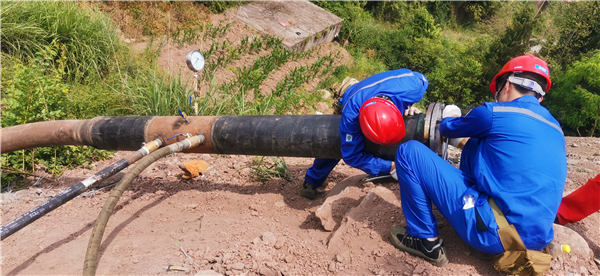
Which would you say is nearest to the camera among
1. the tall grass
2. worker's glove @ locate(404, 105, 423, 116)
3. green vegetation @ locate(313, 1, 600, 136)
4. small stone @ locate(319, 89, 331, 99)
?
worker's glove @ locate(404, 105, 423, 116)

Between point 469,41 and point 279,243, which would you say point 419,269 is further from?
point 469,41

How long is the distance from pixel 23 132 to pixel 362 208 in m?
3.34

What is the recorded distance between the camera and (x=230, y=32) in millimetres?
8164

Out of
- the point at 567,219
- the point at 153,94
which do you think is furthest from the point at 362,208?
the point at 153,94

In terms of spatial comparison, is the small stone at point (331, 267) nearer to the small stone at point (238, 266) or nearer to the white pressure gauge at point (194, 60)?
the small stone at point (238, 266)

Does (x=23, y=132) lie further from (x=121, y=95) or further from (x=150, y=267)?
(x=150, y=267)

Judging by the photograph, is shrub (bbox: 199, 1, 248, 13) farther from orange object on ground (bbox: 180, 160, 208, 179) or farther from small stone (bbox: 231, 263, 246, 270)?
small stone (bbox: 231, 263, 246, 270)

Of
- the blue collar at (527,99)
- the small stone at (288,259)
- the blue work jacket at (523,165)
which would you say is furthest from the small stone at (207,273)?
the blue collar at (527,99)

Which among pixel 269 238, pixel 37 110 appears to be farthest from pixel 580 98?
pixel 37 110

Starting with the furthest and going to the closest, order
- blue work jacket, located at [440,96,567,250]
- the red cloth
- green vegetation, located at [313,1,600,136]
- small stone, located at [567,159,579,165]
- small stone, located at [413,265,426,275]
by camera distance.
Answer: green vegetation, located at [313,1,600,136] → small stone, located at [567,159,579,165] → the red cloth → small stone, located at [413,265,426,275] → blue work jacket, located at [440,96,567,250]

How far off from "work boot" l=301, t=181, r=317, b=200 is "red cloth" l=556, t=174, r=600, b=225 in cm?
198

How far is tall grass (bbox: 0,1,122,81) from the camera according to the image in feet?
16.6

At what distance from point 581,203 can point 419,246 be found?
111cm

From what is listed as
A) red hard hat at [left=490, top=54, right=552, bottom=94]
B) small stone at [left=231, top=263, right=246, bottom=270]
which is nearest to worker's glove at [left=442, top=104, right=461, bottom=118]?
red hard hat at [left=490, top=54, right=552, bottom=94]
